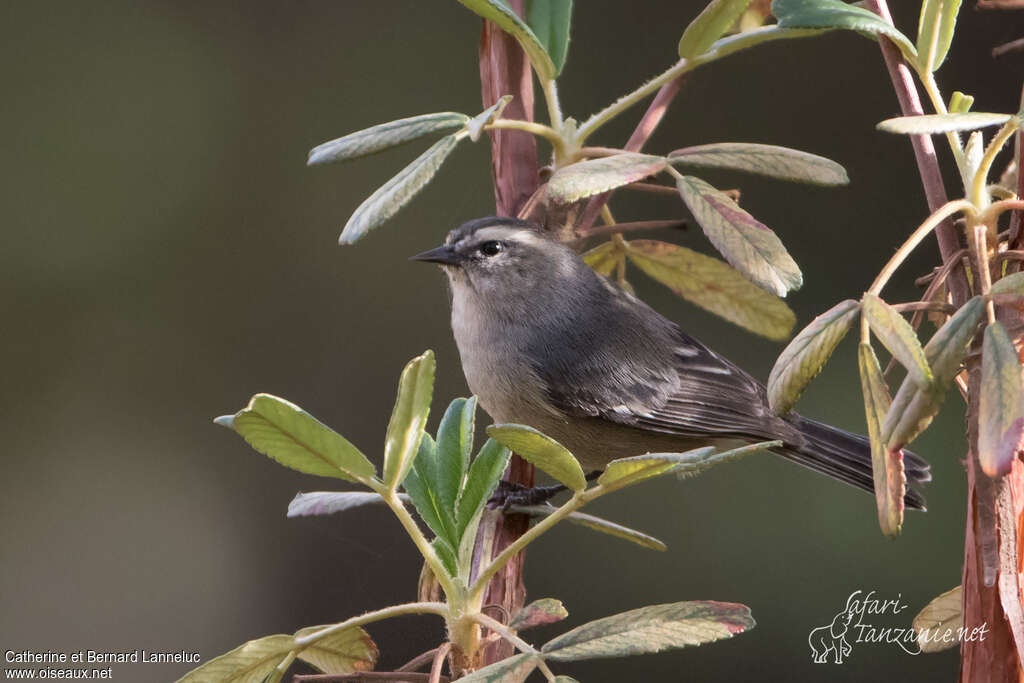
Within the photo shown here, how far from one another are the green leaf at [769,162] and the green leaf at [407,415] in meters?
0.34

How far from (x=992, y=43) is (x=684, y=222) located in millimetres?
2081

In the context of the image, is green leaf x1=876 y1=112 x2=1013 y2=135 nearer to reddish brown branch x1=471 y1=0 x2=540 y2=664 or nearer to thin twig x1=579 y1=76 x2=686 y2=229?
thin twig x1=579 y1=76 x2=686 y2=229

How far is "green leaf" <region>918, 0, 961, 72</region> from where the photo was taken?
0.93 m

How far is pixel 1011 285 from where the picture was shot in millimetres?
793

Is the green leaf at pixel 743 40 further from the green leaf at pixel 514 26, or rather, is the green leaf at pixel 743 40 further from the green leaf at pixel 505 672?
the green leaf at pixel 505 672

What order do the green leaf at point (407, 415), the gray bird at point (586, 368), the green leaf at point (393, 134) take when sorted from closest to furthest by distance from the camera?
the green leaf at point (407, 415)
the green leaf at point (393, 134)
the gray bird at point (586, 368)

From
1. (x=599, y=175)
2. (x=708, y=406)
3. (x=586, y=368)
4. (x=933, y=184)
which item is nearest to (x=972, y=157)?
(x=933, y=184)

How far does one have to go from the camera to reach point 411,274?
386 centimetres

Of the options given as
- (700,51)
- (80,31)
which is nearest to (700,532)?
(700,51)

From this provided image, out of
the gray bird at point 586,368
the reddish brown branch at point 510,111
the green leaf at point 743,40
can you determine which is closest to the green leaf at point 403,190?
the reddish brown branch at point 510,111

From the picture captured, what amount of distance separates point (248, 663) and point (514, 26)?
586 millimetres

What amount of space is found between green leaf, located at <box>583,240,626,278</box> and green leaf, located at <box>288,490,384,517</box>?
1.45ft

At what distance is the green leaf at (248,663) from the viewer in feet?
2.94

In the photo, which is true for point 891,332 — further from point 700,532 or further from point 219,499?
point 219,499
